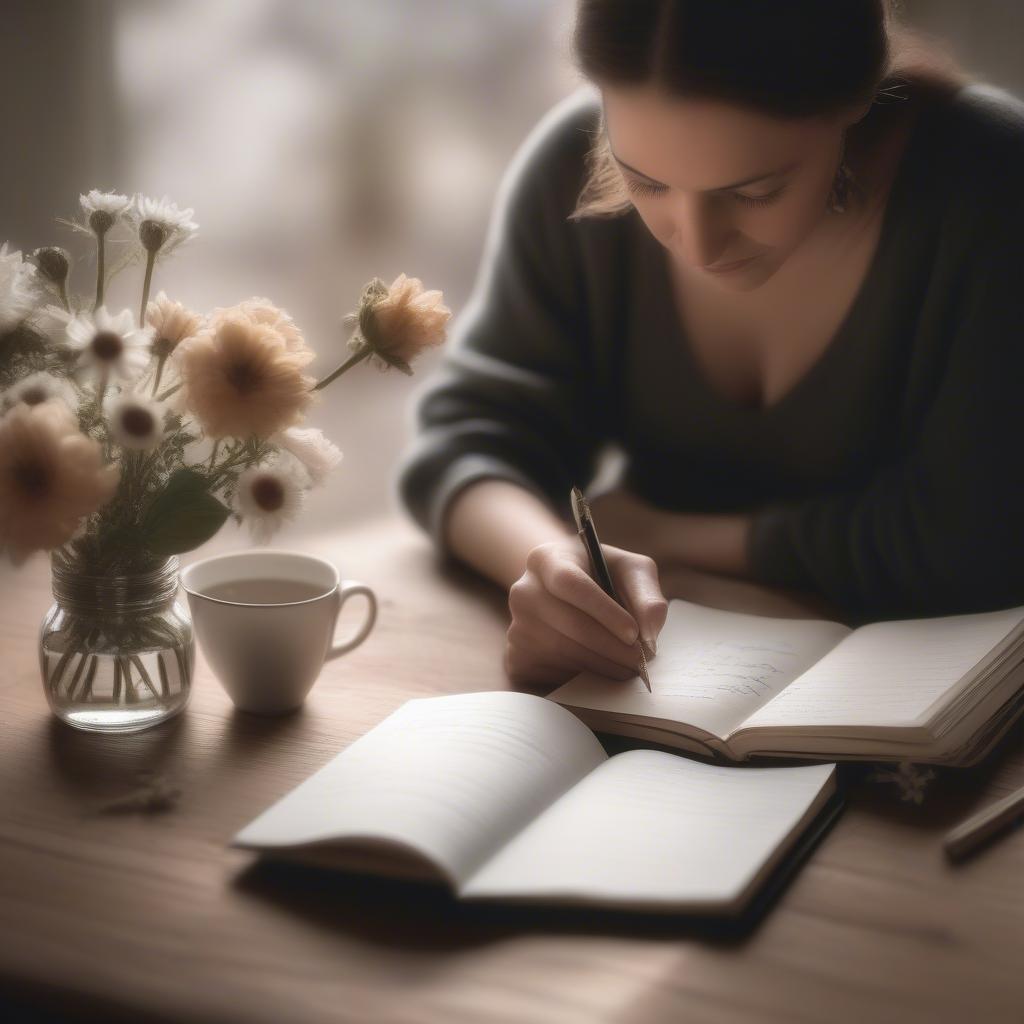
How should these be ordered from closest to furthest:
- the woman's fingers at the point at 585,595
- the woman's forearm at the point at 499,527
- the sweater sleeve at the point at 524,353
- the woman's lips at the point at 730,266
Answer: the woman's fingers at the point at 585,595 → the woman's lips at the point at 730,266 → the woman's forearm at the point at 499,527 → the sweater sleeve at the point at 524,353

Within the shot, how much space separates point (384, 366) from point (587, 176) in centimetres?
62

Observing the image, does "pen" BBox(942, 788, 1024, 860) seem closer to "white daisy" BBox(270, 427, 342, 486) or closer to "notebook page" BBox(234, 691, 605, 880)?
"notebook page" BBox(234, 691, 605, 880)

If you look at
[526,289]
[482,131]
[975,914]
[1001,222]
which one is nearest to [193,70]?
[482,131]

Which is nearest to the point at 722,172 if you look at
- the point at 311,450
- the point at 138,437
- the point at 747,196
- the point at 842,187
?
the point at 747,196

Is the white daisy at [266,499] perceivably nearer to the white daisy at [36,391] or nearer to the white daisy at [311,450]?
the white daisy at [311,450]

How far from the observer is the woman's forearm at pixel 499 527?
3.75 feet

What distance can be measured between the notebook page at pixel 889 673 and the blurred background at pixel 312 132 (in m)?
1.29

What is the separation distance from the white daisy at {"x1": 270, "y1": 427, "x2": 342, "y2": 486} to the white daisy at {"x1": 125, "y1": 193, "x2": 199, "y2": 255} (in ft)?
0.48

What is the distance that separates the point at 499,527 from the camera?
117 centimetres

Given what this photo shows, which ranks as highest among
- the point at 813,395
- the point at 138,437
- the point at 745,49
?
the point at 745,49

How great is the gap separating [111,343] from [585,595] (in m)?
0.39

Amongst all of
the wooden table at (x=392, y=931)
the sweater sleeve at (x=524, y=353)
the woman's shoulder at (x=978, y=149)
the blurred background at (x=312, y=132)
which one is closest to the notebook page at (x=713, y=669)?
the wooden table at (x=392, y=931)

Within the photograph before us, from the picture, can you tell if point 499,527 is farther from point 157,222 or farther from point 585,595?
point 157,222

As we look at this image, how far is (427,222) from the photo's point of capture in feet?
9.42
